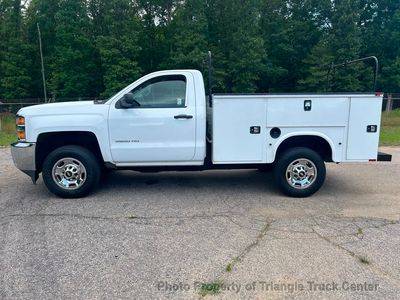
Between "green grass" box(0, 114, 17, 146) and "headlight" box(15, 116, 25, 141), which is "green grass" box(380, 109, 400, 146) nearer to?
"headlight" box(15, 116, 25, 141)

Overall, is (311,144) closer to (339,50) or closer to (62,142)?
(62,142)

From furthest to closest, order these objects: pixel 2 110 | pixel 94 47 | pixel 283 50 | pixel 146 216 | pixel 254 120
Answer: pixel 283 50
pixel 94 47
pixel 2 110
pixel 254 120
pixel 146 216

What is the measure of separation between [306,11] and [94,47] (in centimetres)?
2239

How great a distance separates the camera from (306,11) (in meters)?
38.6

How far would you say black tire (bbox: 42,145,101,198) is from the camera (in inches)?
225

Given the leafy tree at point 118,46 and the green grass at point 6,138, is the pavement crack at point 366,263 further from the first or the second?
the leafy tree at point 118,46

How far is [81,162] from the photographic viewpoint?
5.75 m

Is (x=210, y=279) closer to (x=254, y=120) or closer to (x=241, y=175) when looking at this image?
(x=254, y=120)

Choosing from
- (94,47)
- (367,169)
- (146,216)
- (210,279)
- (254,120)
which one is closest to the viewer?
(210,279)

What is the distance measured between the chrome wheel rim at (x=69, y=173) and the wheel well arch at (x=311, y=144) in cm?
320

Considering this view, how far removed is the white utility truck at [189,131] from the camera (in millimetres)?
5621

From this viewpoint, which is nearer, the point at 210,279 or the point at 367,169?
the point at 210,279

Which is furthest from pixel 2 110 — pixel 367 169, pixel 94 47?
pixel 94 47

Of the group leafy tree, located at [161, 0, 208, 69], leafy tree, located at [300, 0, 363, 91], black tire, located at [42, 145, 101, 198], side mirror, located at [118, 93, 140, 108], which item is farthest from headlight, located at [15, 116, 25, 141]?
leafy tree, located at [300, 0, 363, 91]
